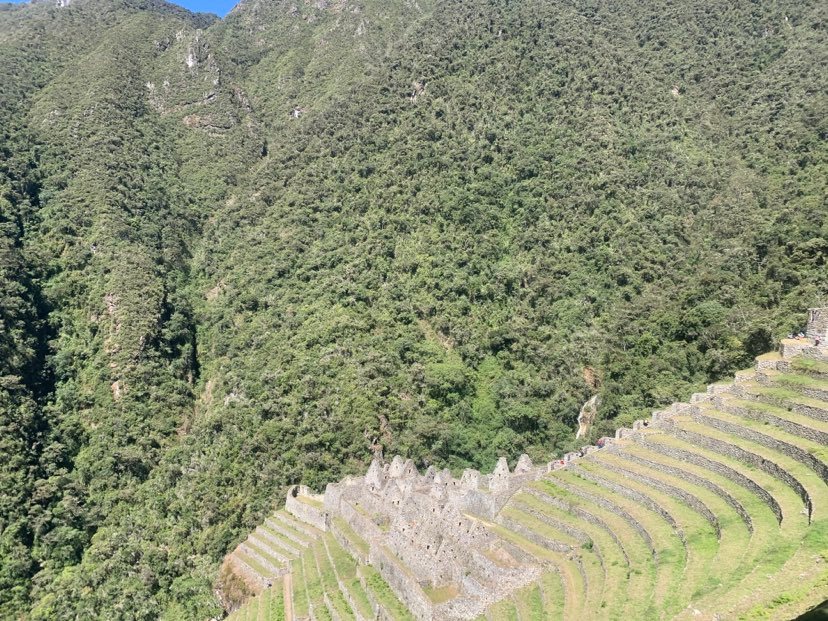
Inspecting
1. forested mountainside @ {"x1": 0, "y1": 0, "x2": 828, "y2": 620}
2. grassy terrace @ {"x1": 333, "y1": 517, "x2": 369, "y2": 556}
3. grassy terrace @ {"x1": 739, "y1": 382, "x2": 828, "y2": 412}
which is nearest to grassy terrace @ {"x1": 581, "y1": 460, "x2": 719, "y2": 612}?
grassy terrace @ {"x1": 739, "y1": 382, "x2": 828, "y2": 412}

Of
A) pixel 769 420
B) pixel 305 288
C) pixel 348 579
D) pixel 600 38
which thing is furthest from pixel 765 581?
pixel 600 38

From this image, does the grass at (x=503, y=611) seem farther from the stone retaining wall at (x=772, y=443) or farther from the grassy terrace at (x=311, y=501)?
the grassy terrace at (x=311, y=501)

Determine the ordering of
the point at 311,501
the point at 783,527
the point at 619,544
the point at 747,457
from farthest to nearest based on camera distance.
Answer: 1. the point at 311,501
2. the point at 747,457
3. the point at 619,544
4. the point at 783,527

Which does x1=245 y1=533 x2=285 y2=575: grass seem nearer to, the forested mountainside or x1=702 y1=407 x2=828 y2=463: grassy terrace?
the forested mountainside

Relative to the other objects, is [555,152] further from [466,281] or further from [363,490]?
[363,490]

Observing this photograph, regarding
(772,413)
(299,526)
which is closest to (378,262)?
(299,526)

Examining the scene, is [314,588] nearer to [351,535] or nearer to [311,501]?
[351,535]

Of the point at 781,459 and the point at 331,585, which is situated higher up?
the point at 781,459
